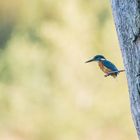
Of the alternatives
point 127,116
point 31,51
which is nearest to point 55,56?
point 31,51

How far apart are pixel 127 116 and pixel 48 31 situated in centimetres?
300

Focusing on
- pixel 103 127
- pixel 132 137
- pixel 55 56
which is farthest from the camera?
pixel 55 56

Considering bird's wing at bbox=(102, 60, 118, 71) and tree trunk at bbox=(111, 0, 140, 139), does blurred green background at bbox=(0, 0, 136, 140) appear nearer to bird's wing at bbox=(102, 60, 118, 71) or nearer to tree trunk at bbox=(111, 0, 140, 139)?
bird's wing at bbox=(102, 60, 118, 71)

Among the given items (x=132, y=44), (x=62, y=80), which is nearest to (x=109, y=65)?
(x=132, y=44)

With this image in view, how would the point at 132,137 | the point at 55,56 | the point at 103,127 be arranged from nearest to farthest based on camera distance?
the point at 132,137 → the point at 103,127 → the point at 55,56

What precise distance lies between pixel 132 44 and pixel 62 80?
12.1 meters

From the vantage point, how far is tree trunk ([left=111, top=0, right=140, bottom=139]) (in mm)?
2898

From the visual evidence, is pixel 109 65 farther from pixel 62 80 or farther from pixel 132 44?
pixel 62 80

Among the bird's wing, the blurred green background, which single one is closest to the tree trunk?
the bird's wing

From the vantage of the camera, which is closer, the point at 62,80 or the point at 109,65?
the point at 109,65

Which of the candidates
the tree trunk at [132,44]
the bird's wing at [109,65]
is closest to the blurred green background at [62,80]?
the bird's wing at [109,65]

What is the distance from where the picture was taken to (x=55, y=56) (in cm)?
1575

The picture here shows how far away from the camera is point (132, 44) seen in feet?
9.58

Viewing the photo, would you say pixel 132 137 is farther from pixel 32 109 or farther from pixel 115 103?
pixel 32 109
